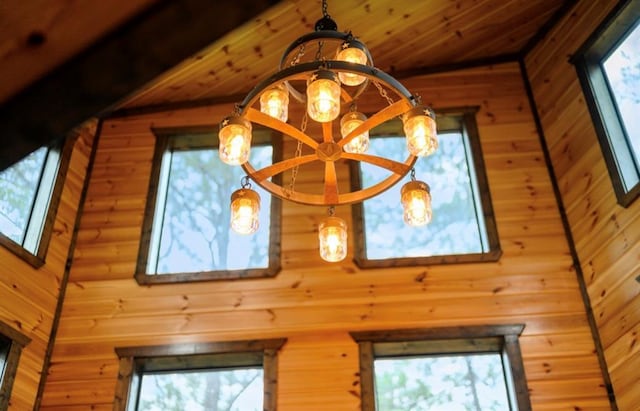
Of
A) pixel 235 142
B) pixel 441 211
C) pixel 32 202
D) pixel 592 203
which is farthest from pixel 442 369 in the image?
pixel 32 202

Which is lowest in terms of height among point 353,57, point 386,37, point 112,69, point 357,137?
point 112,69

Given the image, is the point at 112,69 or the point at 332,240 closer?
the point at 112,69

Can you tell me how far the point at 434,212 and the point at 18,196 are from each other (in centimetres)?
323

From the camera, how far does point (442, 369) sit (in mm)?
4602

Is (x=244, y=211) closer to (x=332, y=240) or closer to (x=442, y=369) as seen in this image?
(x=332, y=240)

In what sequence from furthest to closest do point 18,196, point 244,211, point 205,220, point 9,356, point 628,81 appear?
point 205,220, point 18,196, point 628,81, point 9,356, point 244,211

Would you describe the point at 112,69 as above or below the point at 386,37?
below

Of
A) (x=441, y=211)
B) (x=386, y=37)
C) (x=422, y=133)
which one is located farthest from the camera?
(x=386, y=37)

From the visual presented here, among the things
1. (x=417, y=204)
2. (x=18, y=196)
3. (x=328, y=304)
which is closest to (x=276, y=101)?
(x=417, y=204)

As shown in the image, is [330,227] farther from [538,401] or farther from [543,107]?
[543,107]

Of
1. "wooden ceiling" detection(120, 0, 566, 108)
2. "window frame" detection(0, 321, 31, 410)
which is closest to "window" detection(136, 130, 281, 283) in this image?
"wooden ceiling" detection(120, 0, 566, 108)

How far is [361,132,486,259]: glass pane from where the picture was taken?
16.8 ft

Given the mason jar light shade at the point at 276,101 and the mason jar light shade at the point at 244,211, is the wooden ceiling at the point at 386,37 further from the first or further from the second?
the mason jar light shade at the point at 244,211

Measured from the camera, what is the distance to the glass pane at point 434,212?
202 inches
